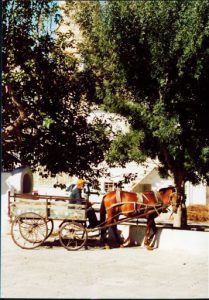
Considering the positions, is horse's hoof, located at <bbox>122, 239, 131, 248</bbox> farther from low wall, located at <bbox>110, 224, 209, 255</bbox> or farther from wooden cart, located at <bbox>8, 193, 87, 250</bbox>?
wooden cart, located at <bbox>8, 193, 87, 250</bbox>

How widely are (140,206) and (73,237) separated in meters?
2.24

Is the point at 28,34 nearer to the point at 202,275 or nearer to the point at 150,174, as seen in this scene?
the point at 202,275

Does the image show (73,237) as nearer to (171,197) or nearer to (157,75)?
(171,197)

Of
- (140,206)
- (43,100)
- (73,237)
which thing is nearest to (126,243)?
(140,206)

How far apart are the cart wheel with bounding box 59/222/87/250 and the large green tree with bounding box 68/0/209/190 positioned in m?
2.91

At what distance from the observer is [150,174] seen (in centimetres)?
3167

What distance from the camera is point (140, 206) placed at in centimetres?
1369

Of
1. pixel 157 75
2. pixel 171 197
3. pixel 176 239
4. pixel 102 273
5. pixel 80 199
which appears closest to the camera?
pixel 102 273

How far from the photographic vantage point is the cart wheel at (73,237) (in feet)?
41.8

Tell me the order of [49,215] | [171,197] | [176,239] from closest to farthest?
[49,215]
[176,239]
[171,197]

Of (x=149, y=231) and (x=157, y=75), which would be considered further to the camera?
(x=157, y=75)

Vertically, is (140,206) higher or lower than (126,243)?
higher

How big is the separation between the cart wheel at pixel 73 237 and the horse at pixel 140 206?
2.39 feet

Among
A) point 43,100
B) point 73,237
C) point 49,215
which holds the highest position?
point 43,100
